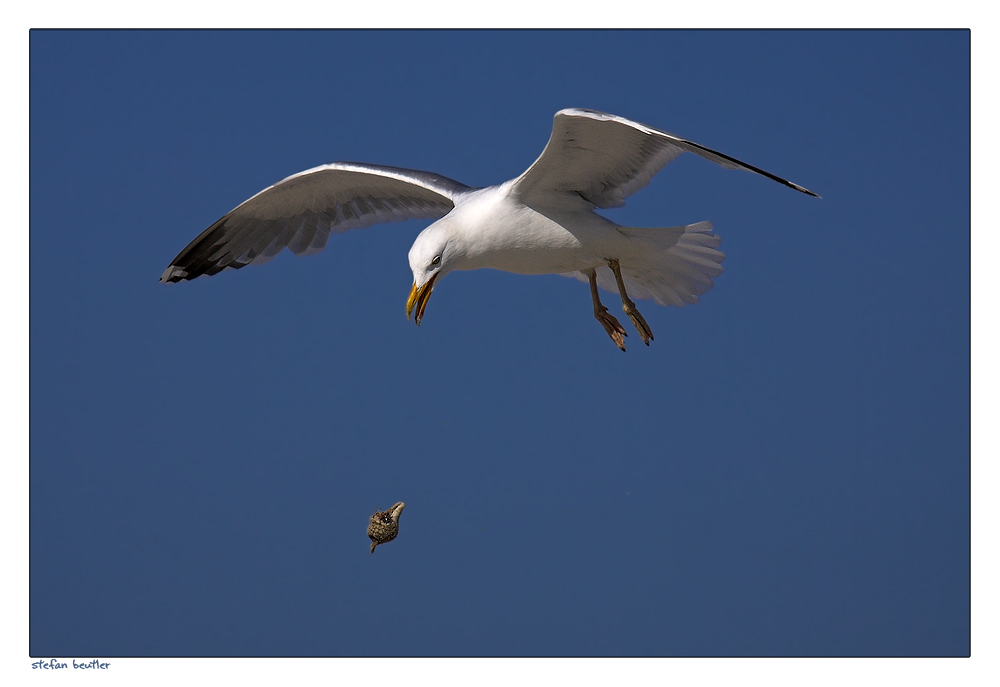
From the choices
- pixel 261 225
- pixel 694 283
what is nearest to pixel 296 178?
pixel 261 225

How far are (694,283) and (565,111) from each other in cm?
140

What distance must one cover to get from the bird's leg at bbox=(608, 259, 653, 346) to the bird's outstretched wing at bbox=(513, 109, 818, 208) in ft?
0.93

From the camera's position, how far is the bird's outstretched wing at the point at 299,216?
5246mm

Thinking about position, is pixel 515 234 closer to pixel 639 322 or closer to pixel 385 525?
pixel 639 322

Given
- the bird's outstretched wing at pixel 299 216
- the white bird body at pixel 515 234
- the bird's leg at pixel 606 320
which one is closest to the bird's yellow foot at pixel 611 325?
the bird's leg at pixel 606 320

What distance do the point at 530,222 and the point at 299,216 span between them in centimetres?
160

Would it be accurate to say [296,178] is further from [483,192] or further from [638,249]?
[638,249]

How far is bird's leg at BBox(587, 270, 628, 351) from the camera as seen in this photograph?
193 inches

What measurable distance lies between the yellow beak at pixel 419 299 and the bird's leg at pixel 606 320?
1065mm

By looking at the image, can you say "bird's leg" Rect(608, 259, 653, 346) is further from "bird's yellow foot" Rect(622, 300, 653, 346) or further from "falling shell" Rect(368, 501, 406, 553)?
"falling shell" Rect(368, 501, 406, 553)

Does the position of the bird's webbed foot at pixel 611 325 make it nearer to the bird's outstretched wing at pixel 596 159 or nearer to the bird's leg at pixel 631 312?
the bird's leg at pixel 631 312
